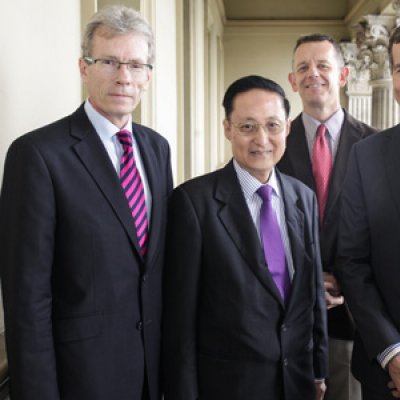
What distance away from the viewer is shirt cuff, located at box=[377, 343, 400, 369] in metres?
1.68

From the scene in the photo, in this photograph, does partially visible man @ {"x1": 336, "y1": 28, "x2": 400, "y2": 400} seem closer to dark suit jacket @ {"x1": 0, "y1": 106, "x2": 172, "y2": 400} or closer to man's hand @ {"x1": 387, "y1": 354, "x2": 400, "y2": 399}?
man's hand @ {"x1": 387, "y1": 354, "x2": 400, "y2": 399}

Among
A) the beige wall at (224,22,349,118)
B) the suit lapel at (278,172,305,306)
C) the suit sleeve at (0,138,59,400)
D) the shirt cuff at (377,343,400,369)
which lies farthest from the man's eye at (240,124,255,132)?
the beige wall at (224,22,349,118)

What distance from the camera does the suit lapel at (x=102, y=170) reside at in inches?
61.7

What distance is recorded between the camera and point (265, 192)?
1.79 meters

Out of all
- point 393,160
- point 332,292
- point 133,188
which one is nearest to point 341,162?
point 332,292

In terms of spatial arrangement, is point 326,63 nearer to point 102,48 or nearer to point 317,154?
point 317,154

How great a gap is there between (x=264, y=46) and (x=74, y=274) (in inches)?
531

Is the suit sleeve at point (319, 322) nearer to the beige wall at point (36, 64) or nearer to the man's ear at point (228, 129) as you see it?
the man's ear at point (228, 129)

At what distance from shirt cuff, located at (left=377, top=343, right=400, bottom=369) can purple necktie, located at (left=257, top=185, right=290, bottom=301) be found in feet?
1.14

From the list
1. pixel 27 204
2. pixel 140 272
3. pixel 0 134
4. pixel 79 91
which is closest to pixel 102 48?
pixel 0 134

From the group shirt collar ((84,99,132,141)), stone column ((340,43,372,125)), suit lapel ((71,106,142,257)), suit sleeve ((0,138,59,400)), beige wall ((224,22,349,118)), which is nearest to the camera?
suit sleeve ((0,138,59,400))

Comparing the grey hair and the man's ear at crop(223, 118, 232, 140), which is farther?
the man's ear at crop(223, 118, 232, 140)

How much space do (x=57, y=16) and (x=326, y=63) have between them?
1.26 metres

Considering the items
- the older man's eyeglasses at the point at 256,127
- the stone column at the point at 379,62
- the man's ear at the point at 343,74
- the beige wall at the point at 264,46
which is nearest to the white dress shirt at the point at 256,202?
the older man's eyeglasses at the point at 256,127
